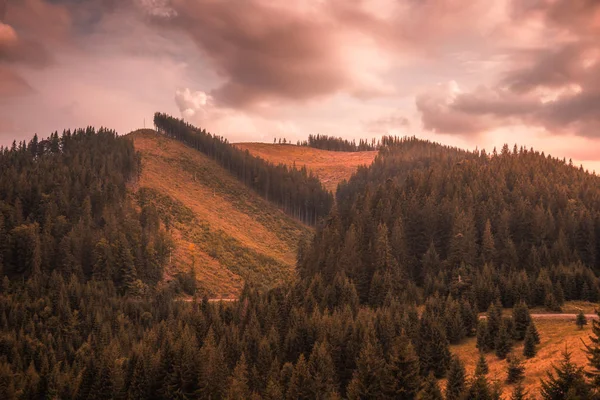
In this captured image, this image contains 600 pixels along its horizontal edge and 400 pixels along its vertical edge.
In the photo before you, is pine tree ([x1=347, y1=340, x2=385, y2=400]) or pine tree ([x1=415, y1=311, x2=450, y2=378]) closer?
pine tree ([x1=347, y1=340, x2=385, y2=400])

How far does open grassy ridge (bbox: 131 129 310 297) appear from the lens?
433 ft

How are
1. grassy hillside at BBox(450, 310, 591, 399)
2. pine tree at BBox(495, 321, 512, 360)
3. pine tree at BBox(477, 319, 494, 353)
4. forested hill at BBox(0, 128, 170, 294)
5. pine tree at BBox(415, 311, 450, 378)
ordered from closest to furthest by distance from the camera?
grassy hillside at BBox(450, 310, 591, 399) → pine tree at BBox(495, 321, 512, 360) → pine tree at BBox(415, 311, 450, 378) → pine tree at BBox(477, 319, 494, 353) → forested hill at BBox(0, 128, 170, 294)

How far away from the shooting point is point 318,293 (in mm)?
90375

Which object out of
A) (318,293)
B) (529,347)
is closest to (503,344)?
(529,347)

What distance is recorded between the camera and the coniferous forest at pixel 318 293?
57.7 metres

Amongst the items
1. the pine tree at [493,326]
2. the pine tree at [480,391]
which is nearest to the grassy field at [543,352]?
the pine tree at [493,326]

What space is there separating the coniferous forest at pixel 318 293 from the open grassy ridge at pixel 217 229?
9.14 meters

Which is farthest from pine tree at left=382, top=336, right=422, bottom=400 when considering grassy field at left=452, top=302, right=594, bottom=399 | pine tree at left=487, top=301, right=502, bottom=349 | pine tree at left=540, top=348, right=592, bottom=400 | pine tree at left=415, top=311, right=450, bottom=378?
pine tree at left=540, top=348, right=592, bottom=400

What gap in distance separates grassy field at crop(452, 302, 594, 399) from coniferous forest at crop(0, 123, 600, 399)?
1.19m

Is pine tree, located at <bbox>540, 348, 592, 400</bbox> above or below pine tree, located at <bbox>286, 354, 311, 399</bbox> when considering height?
above

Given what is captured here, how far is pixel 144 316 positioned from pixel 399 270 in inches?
2090

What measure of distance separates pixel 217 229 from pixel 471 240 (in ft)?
276

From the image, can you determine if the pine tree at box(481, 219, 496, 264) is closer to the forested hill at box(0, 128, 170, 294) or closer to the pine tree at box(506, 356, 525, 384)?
the pine tree at box(506, 356, 525, 384)

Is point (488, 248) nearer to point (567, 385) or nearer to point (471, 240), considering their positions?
point (471, 240)
